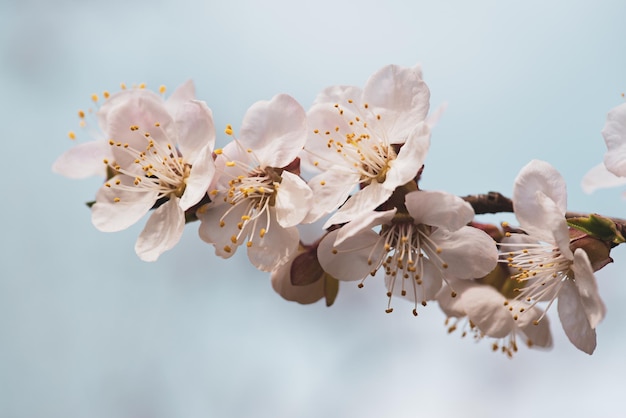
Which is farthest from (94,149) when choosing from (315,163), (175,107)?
(315,163)

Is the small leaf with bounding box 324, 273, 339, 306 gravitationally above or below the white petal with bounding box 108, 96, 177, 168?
below

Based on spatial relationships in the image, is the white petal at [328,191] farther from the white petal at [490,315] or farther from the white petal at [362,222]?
the white petal at [490,315]

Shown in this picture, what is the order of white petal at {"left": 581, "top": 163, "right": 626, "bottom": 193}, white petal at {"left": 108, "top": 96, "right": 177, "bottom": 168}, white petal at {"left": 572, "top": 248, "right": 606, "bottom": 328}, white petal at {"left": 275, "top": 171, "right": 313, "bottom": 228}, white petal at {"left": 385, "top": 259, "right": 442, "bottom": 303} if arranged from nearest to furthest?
white petal at {"left": 572, "top": 248, "right": 606, "bottom": 328} → white petal at {"left": 275, "top": 171, "right": 313, "bottom": 228} → white petal at {"left": 385, "top": 259, "right": 442, "bottom": 303} → white petal at {"left": 108, "top": 96, "right": 177, "bottom": 168} → white petal at {"left": 581, "top": 163, "right": 626, "bottom": 193}

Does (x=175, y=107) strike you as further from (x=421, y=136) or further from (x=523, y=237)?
(x=523, y=237)

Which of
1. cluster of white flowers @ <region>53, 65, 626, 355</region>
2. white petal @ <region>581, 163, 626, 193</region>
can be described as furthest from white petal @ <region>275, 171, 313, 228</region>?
white petal @ <region>581, 163, 626, 193</region>

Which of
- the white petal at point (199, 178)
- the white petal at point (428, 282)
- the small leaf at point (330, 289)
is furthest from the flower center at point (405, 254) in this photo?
the white petal at point (199, 178)

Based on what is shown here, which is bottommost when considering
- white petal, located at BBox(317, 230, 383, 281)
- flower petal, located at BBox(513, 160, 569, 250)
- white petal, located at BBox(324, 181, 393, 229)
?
white petal, located at BBox(317, 230, 383, 281)

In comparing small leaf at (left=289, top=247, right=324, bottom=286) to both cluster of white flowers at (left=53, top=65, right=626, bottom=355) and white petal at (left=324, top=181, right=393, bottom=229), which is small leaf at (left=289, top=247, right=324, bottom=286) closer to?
cluster of white flowers at (left=53, top=65, right=626, bottom=355)
